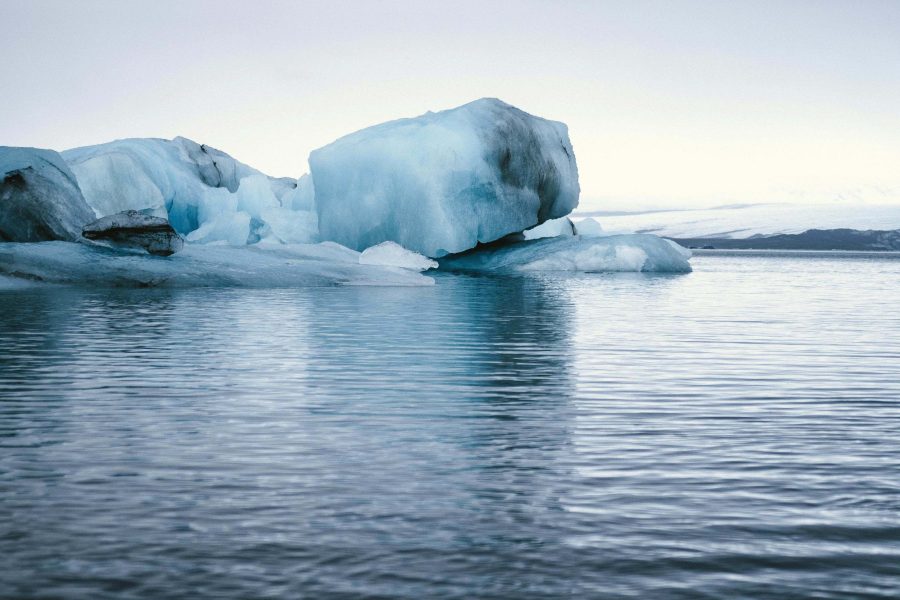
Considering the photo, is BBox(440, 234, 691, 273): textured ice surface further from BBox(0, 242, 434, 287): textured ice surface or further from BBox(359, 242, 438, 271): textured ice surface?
BBox(0, 242, 434, 287): textured ice surface

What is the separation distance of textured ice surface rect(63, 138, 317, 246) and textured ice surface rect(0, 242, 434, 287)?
6.59 m

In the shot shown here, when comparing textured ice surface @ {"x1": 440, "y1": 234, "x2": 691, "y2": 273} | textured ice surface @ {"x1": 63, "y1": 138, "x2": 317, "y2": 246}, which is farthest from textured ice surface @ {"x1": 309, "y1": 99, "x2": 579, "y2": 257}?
textured ice surface @ {"x1": 63, "y1": 138, "x2": 317, "y2": 246}

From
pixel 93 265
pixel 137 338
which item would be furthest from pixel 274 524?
pixel 93 265

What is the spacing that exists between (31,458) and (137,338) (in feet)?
19.3

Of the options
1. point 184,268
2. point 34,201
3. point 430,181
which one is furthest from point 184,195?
point 184,268

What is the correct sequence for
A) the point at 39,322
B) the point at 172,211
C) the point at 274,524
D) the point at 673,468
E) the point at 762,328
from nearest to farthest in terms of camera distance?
1. the point at 274,524
2. the point at 673,468
3. the point at 39,322
4. the point at 762,328
5. the point at 172,211

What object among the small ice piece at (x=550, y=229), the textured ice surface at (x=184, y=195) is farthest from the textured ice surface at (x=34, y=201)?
the small ice piece at (x=550, y=229)

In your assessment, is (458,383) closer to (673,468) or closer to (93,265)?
(673,468)

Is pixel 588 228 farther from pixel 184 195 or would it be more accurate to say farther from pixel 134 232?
pixel 134 232

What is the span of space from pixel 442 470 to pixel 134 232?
16.0 m

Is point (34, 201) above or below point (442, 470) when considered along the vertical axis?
above

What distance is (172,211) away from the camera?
31469 millimetres

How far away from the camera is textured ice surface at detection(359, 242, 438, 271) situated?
89.7ft

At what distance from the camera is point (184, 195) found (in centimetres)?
3158
